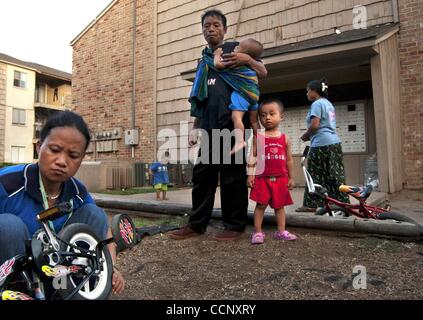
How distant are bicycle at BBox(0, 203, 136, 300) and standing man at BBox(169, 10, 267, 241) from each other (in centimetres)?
160

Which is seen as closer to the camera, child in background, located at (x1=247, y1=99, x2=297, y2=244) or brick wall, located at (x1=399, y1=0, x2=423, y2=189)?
child in background, located at (x1=247, y1=99, x2=297, y2=244)

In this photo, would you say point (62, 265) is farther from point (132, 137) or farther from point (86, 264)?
point (132, 137)

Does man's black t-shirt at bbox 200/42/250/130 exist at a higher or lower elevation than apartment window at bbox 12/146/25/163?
lower

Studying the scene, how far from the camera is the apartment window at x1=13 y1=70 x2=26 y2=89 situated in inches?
1200

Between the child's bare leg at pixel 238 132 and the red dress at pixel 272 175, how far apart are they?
0.20 m

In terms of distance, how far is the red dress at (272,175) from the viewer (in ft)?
10.1

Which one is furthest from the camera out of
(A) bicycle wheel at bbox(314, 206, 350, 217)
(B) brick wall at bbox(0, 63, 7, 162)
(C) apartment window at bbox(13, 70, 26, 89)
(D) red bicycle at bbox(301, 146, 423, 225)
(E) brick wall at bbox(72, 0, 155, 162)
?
(C) apartment window at bbox(13, 70, 26, 89)

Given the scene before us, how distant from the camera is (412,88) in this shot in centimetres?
647

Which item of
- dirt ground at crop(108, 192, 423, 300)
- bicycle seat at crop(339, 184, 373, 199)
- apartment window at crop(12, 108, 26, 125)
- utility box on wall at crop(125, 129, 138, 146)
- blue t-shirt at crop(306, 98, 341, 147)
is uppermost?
apartment window at crop(12, 108, 26, 125)

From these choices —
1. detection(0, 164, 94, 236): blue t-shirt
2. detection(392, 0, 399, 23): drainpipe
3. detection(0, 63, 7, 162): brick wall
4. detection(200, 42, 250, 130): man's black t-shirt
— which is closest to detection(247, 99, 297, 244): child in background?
detection(200, 42, 250, 130): man's black t-shirt

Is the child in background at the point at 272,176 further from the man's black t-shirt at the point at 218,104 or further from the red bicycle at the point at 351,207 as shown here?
the red bicycle at the point at 351,207

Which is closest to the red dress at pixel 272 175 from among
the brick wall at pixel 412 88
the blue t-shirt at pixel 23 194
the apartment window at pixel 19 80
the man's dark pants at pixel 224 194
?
the man's dark pants at pixel 224 194

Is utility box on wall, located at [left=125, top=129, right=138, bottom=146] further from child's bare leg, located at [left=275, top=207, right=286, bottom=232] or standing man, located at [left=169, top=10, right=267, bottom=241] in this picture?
child's bare leg, located at [left=275, top=207, right=286, bottom=232]

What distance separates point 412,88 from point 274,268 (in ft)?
17.7
